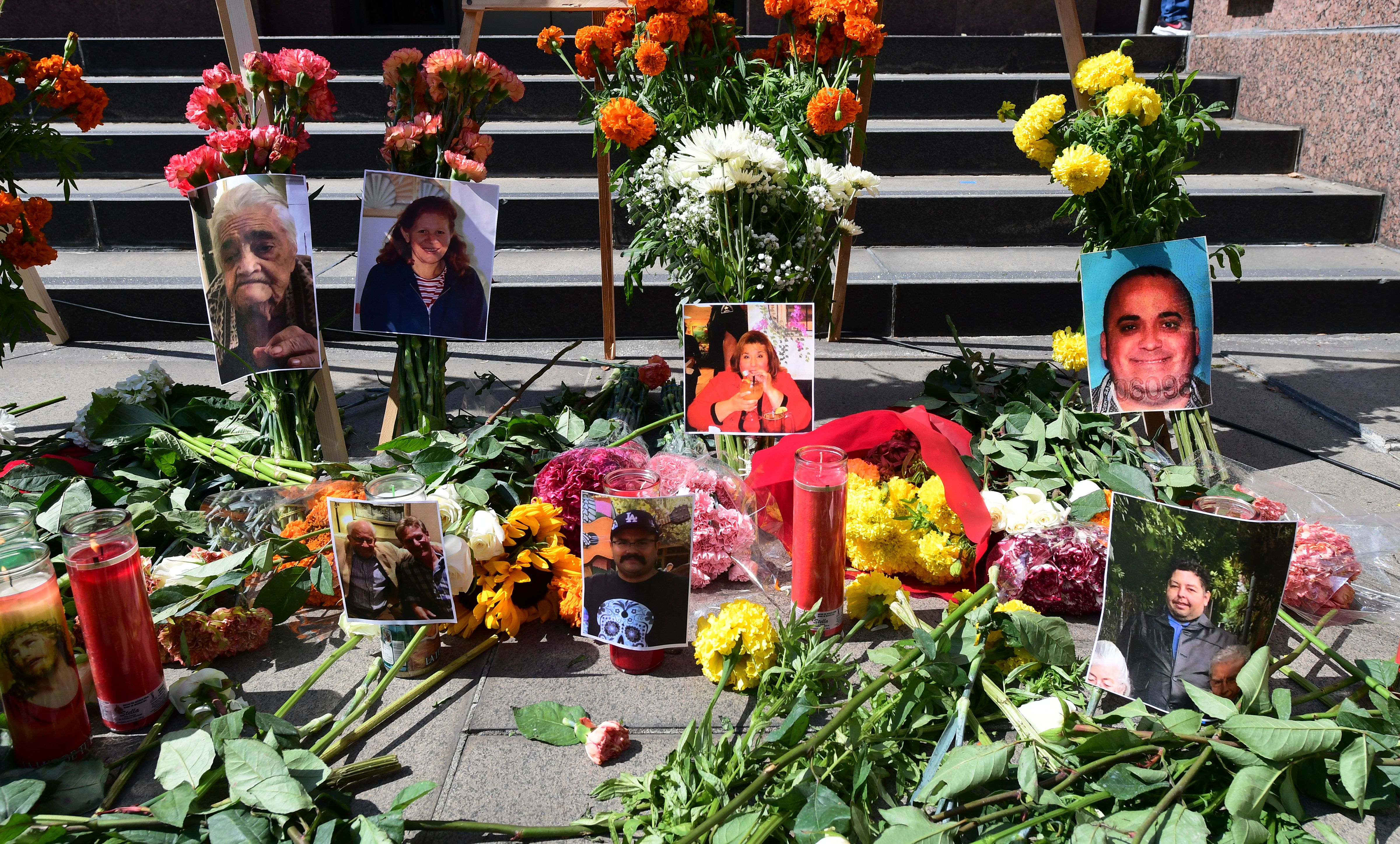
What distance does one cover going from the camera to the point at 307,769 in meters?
1.27

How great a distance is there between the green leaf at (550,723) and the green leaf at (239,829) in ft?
→ 1.34

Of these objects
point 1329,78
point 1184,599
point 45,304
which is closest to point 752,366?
point 1184,599

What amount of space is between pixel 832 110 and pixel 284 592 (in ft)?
5.28

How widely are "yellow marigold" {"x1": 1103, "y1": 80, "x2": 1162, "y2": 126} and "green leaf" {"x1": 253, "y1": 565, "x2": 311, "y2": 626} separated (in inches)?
77.0

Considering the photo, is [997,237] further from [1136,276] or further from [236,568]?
[236,568]

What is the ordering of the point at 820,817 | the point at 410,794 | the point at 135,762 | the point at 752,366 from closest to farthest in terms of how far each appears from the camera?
the point at 820,817, the point at 410,794, the point at 135,762, the point at 752,366

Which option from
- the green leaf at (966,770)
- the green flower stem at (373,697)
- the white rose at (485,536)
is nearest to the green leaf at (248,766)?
the green flower stem at (373,697)

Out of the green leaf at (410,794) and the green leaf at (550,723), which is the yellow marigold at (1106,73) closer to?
the green leaf at (550,723)

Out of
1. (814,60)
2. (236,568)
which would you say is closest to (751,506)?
(236,568)

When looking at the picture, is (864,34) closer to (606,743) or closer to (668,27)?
(668,27)

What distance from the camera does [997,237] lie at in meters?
4.13

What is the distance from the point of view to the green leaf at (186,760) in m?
1.22

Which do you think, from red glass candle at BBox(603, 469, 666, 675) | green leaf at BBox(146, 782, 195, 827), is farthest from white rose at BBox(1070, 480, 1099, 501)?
green leaf at BBox(146, 782, 195, 827)

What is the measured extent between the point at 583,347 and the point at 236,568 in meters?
1.92
